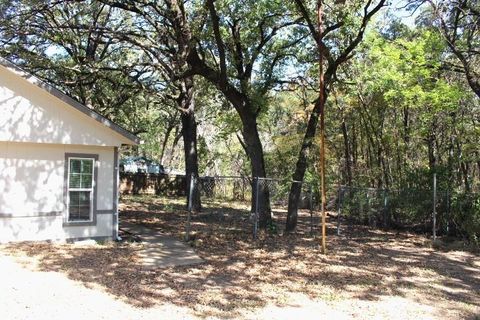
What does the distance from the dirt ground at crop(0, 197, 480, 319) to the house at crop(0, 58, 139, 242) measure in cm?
67

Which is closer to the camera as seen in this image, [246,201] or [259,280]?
→ [259,280]

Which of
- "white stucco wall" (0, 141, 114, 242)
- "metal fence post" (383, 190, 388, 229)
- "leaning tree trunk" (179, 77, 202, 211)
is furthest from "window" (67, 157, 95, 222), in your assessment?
"metal fence post" (383, 190, 388, 229)

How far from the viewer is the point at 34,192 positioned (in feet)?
36.1

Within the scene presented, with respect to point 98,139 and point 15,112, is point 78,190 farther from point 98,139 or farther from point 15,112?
point 15,112

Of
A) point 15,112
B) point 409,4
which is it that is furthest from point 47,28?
point 409,4

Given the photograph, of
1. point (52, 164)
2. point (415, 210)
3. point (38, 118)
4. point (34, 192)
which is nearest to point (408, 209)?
point (415, 210)

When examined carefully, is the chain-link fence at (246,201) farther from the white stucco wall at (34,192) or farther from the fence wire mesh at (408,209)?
the white stucco wall at (34,192)

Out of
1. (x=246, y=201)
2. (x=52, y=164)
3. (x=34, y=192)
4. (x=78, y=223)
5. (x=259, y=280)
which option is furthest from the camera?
(x=246, y=201)

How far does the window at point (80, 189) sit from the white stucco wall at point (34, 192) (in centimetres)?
19

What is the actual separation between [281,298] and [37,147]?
691 cm

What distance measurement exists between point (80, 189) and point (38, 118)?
199 centimetres

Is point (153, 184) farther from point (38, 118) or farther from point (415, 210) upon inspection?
point (38, 118)

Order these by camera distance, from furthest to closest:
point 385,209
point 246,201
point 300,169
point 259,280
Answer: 1. point 246,201
2. point 385,209
3. point 300,169
4. point 259,280

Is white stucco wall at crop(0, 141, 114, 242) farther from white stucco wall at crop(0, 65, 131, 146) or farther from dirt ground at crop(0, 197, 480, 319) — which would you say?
dirt ground at crop(0, 197, 480, 319)
